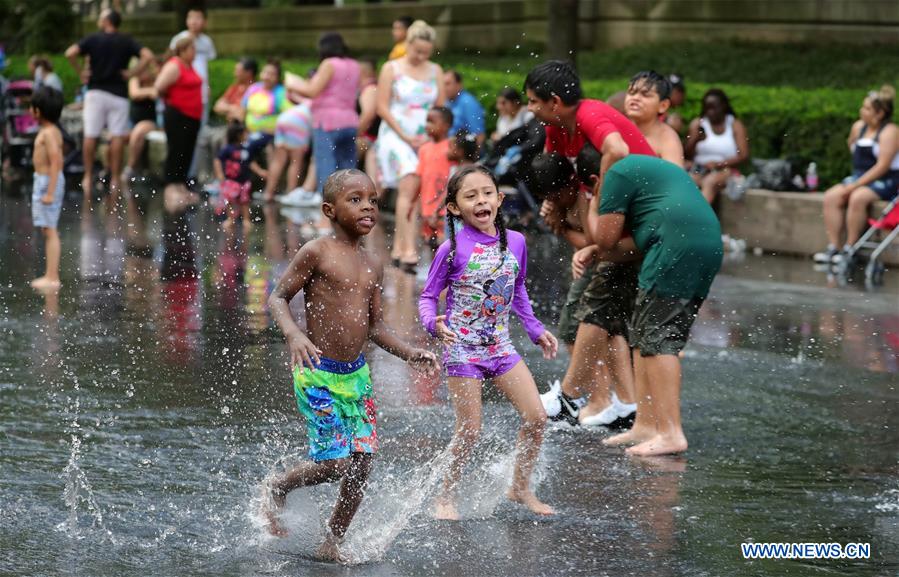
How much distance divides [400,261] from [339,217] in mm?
7211

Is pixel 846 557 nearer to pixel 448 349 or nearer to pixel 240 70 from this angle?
pixel 448 349

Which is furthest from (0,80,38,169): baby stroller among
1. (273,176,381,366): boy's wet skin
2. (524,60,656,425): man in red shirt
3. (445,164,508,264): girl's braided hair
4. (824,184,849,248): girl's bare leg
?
(273,176,381,366): boy's wet skin

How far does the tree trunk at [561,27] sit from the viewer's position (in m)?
20.7

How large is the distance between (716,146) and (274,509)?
1022 centimetres

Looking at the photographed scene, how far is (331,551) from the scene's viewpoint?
5609 mm

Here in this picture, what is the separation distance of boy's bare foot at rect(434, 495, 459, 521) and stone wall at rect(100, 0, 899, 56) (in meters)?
16.6

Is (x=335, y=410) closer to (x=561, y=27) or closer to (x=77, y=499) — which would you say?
(x=77, y=499)

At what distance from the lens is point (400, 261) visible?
13.0 meters

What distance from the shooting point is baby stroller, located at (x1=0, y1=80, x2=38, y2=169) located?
2173cm

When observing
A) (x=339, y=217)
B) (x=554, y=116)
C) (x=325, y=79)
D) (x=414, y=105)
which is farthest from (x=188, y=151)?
(x=339, y=217)

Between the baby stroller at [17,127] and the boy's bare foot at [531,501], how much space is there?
655 inches

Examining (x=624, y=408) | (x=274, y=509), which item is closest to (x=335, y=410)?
(x=274, y=509)

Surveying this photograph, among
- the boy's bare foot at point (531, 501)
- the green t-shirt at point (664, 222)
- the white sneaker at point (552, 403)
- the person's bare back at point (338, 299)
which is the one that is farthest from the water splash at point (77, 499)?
the green t-shirt at point (664, 222)

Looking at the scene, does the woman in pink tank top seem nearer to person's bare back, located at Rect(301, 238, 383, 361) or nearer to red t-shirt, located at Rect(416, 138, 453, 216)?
red t-shirt, located at Rect(416, 138, 453, 216)
